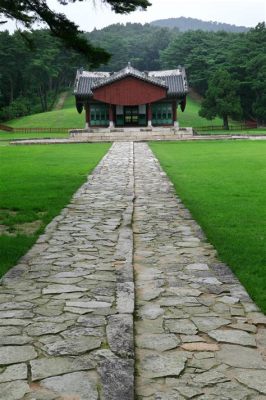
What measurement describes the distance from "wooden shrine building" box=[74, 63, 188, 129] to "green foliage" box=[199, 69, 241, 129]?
6135 mm

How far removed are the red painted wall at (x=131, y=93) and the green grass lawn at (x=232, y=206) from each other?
23.7 meters

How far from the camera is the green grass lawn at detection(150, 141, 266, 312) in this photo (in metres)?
5.81

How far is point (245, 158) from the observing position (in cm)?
2162

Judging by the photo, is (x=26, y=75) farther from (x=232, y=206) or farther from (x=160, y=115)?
(x=232, y=206)

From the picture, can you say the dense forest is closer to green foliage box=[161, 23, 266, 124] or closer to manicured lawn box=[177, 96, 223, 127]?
green foliage box=[161, 23, 266, 124]

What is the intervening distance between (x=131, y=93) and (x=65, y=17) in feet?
110

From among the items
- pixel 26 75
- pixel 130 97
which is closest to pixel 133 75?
pixel 130 97

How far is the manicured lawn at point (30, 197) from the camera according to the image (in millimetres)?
6953

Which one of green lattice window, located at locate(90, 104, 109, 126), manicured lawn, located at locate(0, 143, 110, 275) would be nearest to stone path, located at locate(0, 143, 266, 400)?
manicured lawn, located at locate(0, 143, 110, 275)

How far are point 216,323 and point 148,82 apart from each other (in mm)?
40314

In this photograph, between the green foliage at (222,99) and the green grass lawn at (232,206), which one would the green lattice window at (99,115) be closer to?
the green foliage at (222,99)

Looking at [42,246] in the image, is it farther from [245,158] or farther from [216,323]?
[245,158]

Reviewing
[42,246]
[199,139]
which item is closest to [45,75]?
[199,139]

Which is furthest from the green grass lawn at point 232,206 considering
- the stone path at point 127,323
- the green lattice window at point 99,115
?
the green lattice window at point 99,115
